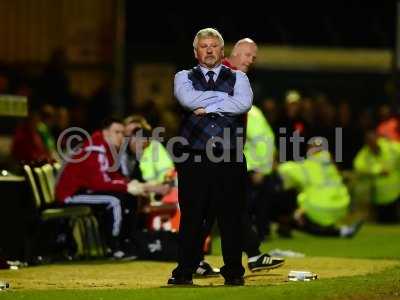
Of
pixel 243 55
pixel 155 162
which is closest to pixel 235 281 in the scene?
pixel 243 55

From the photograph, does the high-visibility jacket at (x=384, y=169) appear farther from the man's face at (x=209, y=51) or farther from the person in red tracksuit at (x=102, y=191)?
the man's face at (x=209, y=51)

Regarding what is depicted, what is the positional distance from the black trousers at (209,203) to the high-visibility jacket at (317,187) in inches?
334

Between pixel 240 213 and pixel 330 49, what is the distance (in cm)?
1637

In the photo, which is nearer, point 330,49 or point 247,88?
point 247,88

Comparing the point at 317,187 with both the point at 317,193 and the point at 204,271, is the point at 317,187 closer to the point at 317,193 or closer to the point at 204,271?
the point at 317,193

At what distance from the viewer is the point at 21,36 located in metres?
25.5

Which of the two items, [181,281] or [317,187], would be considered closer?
[181,281]

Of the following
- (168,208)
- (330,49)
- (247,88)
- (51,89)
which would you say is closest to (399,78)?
(330,49)

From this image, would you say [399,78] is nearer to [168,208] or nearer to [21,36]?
[21,36]

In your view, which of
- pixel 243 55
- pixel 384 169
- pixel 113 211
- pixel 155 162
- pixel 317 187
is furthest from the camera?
pixel 384 169

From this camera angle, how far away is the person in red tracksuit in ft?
53.6

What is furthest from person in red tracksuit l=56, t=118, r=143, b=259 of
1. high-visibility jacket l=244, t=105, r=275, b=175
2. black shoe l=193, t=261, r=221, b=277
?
black shoe l=193, t=261, r=221, b=277

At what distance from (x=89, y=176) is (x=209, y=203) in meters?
4.36

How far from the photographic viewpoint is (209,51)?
12.2 m
